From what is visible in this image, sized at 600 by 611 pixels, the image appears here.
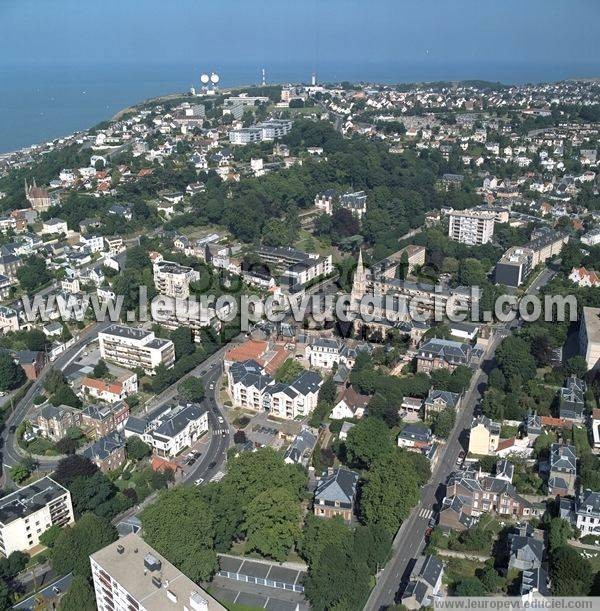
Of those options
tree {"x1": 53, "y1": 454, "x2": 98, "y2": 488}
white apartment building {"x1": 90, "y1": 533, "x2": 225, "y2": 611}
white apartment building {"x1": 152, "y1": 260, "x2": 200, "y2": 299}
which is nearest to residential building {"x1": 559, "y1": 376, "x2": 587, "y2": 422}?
white apartment building {"x1": 90, "y1": 533, "x2": 225, "y2": 611}

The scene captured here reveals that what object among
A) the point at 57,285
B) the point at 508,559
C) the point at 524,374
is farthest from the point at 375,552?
the point at 57,285

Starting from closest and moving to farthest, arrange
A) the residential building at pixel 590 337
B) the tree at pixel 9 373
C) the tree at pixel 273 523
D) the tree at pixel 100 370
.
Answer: the tree at pixel 273 523 < the residential building at pixel 590 337 < the tree at pixel 9 373 < the tree at pixel 100 370

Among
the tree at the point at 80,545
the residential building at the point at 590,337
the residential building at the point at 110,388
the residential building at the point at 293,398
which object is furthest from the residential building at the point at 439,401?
the tree at the point at 80,545

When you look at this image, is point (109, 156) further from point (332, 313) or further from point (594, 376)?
point (594, 376)

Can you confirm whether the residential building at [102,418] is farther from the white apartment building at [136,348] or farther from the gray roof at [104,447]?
the white apartment building at [136,348]

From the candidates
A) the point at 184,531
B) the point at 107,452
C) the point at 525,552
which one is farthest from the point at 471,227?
the point at 184,531

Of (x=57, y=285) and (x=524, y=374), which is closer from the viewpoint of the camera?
(x=524, y=374)

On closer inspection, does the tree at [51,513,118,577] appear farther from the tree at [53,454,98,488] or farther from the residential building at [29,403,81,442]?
the residential building at [29,403,81,442]
